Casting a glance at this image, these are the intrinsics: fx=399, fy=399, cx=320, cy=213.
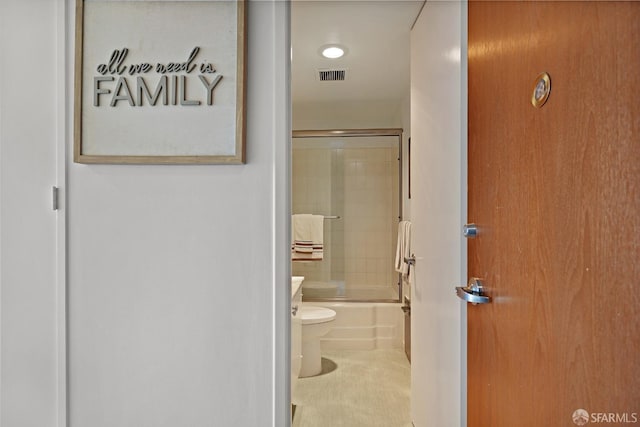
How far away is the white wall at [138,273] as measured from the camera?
4.51 ft

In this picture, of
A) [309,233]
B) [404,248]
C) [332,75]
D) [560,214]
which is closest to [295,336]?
[404,248]

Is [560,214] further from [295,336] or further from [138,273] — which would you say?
[295,336]

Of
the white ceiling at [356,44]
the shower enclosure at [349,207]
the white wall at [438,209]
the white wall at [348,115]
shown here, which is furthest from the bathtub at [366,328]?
the white ceiling at [356,44]

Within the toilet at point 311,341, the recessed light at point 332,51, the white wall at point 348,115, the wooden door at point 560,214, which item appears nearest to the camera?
the wooden door at point 560,214

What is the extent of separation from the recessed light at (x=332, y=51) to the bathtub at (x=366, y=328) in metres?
2.05

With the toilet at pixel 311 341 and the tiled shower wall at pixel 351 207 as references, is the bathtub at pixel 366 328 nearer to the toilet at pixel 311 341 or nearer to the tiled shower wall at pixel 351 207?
the tiled shower wall at pixel 351 207

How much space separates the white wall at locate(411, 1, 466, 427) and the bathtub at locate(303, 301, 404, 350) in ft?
4.51

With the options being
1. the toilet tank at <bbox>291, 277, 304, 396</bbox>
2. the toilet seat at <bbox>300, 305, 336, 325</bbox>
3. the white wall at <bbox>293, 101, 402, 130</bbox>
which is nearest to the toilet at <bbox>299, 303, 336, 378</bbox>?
the toilet seat at <bbox>300, 305, 336, 325</bbox>

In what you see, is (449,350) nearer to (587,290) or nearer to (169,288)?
(587,290)

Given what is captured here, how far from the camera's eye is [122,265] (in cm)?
140

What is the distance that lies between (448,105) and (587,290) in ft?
3.12

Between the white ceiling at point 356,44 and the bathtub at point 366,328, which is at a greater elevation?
the white ceiling at point 356,44

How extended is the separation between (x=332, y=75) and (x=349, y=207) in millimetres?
1347

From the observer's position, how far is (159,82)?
4.42ft
